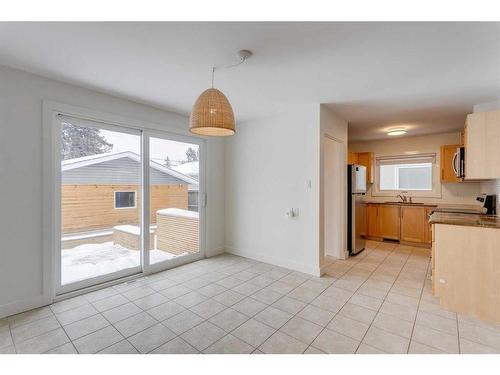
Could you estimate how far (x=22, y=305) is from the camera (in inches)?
95.8

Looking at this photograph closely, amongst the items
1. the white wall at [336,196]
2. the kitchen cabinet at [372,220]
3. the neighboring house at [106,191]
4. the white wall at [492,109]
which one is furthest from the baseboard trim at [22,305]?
the kitchen cabinet at [372,220]

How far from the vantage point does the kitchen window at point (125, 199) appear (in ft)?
10.6

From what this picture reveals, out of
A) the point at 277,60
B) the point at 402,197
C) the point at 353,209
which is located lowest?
the point at 353,209

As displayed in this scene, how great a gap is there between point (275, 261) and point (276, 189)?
3.95ft

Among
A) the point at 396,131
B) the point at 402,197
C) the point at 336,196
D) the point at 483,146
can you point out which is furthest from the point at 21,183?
the point at 402,197

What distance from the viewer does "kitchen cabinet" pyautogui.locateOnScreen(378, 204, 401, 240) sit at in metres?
5.24

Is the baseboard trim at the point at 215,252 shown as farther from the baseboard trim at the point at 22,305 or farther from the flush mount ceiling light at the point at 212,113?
the flush mount ceiling light at the point at 212,113

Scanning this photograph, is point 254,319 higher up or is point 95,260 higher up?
point 95,260

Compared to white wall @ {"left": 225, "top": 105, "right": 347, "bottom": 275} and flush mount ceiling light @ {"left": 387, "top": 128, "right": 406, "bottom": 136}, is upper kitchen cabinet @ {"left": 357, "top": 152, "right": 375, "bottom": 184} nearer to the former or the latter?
flush mount ceiling light @ {"left": 387, "top": 128, "right": 406, "bottom": 136}

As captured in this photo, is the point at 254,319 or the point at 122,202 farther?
the point at 122,202

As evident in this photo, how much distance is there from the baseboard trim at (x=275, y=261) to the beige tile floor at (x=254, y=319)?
13 cm

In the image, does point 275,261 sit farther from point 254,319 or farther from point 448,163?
point 448,163

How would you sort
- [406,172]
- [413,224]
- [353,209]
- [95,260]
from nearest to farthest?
[95,260] → [353,209] → [413,224] → [406,172]

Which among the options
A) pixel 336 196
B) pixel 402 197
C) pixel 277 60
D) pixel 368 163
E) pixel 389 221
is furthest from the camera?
pixel 368 163
